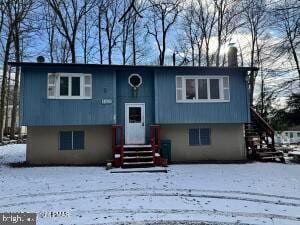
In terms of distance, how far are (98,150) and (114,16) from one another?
17702 millimetres

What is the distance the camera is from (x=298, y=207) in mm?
7203

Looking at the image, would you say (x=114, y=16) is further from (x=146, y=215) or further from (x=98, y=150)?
(x=146, y=215)

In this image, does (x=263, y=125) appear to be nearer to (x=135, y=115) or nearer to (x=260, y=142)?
(x=260, y=142)

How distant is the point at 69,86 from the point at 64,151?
3.13 m

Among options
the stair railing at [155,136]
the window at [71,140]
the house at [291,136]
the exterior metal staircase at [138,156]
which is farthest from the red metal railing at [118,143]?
the house at [291,136]

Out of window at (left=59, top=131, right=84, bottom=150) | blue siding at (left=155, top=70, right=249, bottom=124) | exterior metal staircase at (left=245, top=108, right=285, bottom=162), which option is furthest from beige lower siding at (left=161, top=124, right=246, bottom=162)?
window at (left=59, top=131, right=84, bottom=150)

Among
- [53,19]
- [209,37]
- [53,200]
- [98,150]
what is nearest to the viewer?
[53,200]

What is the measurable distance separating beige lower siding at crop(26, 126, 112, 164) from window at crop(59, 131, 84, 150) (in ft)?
0.51

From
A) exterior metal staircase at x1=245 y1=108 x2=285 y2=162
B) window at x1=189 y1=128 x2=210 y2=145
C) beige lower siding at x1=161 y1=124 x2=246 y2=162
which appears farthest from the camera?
exterior metal staircase at x1=245 y1=108 x2=285 y2=162

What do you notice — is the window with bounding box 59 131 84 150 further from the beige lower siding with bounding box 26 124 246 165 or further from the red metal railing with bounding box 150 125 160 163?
the red metal railing with bounding box 150 125 160 163

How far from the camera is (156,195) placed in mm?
8250

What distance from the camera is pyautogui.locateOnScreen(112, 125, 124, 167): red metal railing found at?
13031 mm

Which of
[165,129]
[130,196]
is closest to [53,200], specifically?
[130,196]

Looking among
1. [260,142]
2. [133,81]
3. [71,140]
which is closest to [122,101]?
[133,81]
